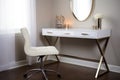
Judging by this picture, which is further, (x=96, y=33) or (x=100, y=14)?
(x=100, y=14)

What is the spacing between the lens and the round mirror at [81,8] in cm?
400

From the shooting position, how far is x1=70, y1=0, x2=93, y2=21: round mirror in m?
4.00

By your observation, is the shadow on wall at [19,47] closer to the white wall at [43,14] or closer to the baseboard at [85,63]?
the white wall at [43,14]

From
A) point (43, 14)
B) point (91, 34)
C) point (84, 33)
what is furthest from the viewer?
point (43, 14)

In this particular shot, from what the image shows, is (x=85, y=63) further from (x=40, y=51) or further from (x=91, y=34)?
(x=40, y=51)

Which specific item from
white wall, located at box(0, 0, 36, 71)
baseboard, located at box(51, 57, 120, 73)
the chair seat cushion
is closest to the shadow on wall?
white wall, located at box(0, 0, 36, 71)

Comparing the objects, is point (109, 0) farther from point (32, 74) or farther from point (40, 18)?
point (32, 74)

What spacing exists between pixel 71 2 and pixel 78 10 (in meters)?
0.28

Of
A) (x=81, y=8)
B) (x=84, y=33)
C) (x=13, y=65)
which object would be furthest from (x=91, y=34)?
(x=13, y=65)

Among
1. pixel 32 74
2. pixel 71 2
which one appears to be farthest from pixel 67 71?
pixel 71 2

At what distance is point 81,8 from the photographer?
4.14 m

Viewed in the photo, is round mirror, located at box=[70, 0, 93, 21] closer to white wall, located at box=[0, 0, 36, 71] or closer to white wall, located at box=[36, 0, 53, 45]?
white wall, located at box=[36, 0, 53, 45]

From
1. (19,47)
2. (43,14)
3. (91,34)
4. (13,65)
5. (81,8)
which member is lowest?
(13,65)

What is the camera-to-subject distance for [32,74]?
11.6ft
